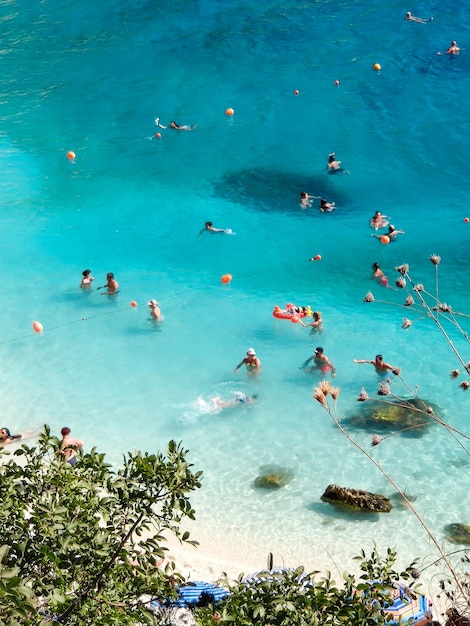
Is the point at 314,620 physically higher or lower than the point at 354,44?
higher

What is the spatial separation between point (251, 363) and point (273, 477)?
10.8ft

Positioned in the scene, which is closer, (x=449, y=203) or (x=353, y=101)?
(x=449, y=203)

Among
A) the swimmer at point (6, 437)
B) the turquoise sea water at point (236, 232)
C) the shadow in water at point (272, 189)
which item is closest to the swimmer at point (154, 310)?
the turquoise sea water at point (236, 232)

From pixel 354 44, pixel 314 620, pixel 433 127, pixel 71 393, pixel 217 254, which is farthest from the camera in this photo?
pixel 354 44

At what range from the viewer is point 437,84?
89.5ft

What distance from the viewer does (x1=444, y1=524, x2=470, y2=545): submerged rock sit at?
37.7ft

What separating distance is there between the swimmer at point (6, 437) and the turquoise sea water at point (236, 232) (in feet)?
1.79

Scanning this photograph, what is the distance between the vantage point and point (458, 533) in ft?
38.0

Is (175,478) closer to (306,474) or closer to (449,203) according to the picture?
(306,474)

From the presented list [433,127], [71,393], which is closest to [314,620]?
[71,393]

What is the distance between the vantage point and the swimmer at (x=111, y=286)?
61.7 ft

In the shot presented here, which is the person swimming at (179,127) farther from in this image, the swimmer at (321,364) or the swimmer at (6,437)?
the swimmer at (6,437)

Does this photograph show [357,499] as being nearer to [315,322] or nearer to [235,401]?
[235,401]

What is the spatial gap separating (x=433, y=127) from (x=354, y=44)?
680 cm
